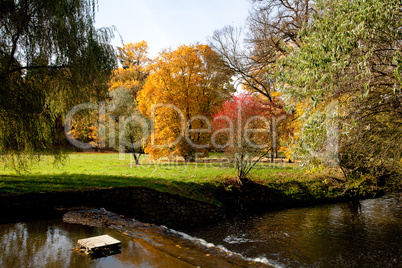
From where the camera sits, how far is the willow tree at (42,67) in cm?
892

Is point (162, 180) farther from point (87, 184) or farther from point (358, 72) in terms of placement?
point (358, 72)

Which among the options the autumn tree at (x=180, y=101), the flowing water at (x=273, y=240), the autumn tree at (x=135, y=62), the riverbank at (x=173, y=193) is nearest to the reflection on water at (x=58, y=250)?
the flowing water at (x=273, y=240)

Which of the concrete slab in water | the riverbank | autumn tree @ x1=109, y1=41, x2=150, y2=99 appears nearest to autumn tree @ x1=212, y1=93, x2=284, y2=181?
the riverbank

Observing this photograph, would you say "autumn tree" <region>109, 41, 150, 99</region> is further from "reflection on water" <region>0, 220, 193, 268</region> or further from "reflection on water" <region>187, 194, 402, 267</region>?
"reflection on water" <region>0, 220, 193, 268</region>

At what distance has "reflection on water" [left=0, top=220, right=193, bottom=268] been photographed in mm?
5422

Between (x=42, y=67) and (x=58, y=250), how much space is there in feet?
19.8

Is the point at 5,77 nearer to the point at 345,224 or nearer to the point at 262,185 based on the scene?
the point at 262,185

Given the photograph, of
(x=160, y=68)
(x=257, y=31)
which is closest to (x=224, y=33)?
(x=257, y=31)

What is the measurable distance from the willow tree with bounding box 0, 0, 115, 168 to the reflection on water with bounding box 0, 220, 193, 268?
3139mm

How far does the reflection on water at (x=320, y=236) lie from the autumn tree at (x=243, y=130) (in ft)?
9.67

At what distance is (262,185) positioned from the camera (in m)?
14.7

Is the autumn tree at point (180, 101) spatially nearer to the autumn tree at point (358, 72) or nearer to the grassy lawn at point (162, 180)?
the grassy lawn at point (162, 180)

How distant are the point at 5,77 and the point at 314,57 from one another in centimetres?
855

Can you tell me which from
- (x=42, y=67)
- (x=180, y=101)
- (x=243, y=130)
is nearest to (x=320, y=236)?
(x=243, y=130)
